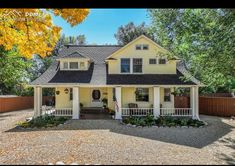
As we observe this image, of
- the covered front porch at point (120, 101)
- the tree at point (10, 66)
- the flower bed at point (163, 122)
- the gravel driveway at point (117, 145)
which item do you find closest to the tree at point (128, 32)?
the tree at point (10, 66)

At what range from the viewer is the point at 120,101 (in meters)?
19.2

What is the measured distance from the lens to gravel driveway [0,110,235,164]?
7.88 meters

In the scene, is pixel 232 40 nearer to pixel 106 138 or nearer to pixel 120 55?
pixel 106 138

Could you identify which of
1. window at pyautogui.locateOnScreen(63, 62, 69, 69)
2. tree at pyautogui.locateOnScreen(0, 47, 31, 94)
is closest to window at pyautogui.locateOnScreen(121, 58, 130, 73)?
window at pyautogui.locateOnScreen(63, 62, 69, 69)

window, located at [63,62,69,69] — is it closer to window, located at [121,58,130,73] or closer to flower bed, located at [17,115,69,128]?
window, located at [121,58,130,73]

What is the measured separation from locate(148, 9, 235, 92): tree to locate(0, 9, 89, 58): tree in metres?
6.96

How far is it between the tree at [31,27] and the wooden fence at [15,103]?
18.4 meters

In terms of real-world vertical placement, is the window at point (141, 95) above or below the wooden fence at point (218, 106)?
above

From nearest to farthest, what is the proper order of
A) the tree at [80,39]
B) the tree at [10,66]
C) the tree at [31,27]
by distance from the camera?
the tree at [31,27], the tree at [10,66], the tree at [80,39]

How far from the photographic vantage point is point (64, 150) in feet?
30.6

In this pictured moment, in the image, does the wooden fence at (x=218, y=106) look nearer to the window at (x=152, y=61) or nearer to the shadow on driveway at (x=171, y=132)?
the shadow on driveway at (x=171, y=132)

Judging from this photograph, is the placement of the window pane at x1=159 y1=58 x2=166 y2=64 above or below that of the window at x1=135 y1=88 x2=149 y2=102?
above

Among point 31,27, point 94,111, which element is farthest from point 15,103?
point 31,27

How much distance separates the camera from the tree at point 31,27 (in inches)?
353
